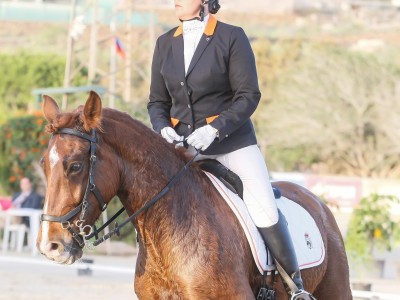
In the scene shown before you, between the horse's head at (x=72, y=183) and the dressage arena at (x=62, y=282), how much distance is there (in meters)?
6.58

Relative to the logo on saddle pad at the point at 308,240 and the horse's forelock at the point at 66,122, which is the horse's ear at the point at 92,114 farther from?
the logo on saddle pad at the point at 308,240

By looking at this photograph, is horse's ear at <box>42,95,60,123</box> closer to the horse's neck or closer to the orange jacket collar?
the horse's neck

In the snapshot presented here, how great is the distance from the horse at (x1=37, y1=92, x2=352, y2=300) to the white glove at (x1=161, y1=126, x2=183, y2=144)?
134 millimetres

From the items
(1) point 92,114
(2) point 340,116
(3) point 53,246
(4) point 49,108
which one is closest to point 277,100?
(2) point 340,116

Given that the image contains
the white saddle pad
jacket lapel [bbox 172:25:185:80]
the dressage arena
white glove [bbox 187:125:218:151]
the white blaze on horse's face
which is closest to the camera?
the white blaze on horse's face

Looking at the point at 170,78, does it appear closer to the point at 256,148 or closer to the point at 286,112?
the point at 256,148

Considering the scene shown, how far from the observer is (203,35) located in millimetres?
6371

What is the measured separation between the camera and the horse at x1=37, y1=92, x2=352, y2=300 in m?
5.47

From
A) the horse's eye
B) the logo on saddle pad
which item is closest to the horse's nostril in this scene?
the horse's eye

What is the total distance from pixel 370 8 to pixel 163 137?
234 ft

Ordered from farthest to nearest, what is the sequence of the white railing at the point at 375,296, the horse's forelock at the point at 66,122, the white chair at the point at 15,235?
the white chair at the point at 15,235 < the white railing at the point at 375,296 < the horse's forelock at the point at 66,122

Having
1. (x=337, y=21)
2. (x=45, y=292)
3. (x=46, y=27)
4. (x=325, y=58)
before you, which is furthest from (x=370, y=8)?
(x=45, y=292)

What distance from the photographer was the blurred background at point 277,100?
582 inches

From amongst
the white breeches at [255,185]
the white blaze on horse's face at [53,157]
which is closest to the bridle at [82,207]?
the white blaze on horse's face at [53,157]
